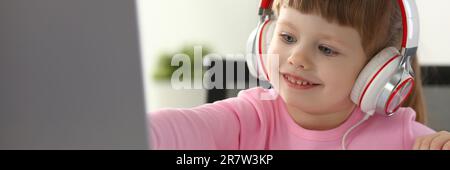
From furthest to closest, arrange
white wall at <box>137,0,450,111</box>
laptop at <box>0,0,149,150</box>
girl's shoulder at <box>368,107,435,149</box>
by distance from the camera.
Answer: white wall at <box>137,0,450,111</box>
girl's shoulder at <box>368,107,435,149</box>
laptop at <box>0,0,149,150</box>

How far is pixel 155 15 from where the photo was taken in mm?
2250

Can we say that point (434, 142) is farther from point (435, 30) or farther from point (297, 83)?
point (435, 30)

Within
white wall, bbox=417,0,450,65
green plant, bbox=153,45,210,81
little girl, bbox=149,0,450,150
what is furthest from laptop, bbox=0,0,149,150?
green plant, bbox=153,45,210,81

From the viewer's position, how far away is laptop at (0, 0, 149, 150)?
33 cm

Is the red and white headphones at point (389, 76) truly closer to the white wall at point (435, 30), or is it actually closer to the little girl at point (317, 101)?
the little girl at point (317, 101)

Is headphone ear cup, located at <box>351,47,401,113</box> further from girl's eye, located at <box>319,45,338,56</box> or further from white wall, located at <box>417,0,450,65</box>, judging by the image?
white wall, located at <box>417,0,450,65</box>

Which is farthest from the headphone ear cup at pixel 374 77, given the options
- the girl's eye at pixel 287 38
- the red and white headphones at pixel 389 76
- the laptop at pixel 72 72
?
Answer: the laptop at pixel 72 72

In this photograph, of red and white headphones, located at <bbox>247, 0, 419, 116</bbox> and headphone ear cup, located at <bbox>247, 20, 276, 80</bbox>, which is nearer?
red and white headphones, located at <bbox>247, 0, 419, 116</bbox>

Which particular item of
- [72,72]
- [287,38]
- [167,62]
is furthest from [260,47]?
[167,62]

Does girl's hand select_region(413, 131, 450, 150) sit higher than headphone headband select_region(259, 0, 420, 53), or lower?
lower

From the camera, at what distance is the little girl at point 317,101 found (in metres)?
0.74

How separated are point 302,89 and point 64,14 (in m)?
0.47
